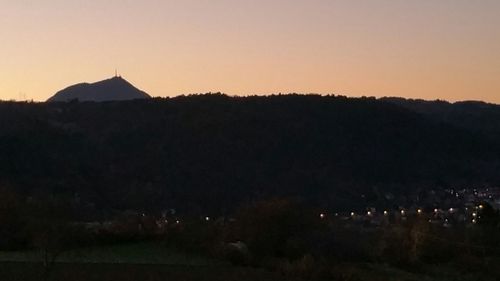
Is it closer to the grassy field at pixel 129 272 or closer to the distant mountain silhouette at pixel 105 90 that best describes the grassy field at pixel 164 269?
the grassy field at pixel 129 272

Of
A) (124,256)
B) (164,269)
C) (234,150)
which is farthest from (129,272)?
(234,150)

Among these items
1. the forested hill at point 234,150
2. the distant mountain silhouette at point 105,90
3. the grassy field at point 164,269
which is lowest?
the grassy field at point 164,269

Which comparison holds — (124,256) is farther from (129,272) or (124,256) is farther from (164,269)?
(129,272)

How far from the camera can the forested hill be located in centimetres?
6328

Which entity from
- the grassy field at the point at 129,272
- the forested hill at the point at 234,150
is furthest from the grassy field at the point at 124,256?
the forested hill at the point at 234,150

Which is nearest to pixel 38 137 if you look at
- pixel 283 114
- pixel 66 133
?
pixel 66 133

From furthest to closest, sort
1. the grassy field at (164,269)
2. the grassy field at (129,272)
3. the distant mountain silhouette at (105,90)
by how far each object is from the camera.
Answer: the distant mountain silhouette at (105,90) < the grassy field at (164,269) < the grassy field at (129,272)

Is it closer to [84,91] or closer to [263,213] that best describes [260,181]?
[263,213]

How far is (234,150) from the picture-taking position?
77.1 meters

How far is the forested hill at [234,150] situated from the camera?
63281mm

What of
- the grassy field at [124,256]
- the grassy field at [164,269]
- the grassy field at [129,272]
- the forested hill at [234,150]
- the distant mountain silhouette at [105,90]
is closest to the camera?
the grassy field at [129,272]

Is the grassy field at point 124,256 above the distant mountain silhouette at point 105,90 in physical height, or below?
below

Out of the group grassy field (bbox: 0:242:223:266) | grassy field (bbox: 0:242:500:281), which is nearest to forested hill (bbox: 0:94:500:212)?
grassy field (bbox: 0:242:223:266)

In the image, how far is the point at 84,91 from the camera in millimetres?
148500
